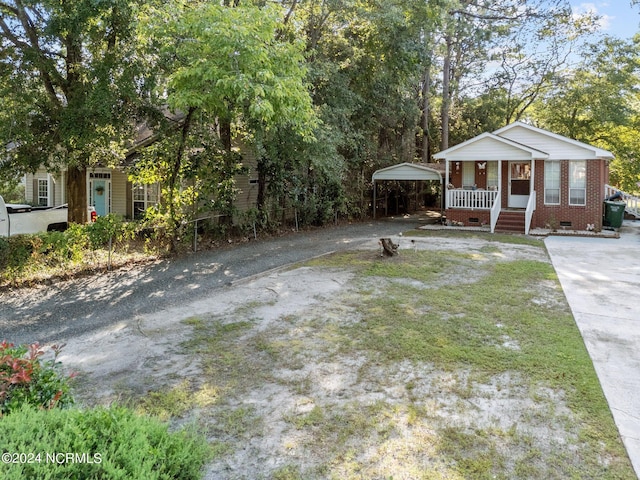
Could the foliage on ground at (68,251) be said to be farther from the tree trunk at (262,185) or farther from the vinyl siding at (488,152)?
the vinyl siding at (488,152)

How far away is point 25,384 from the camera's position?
270 cm

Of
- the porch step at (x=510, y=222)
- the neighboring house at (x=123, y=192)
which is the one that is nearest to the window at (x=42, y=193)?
the neighboring house at (x=123, y=192)

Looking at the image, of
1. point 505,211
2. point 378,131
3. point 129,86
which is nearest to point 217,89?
point 129,86

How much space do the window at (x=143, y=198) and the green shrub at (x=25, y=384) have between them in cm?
1334

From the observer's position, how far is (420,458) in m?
3.06

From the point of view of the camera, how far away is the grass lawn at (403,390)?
3.04m

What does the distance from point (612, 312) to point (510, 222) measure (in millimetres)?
10416

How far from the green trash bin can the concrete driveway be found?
3.37 m

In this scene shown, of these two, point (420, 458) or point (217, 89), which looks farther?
point (217, 89)

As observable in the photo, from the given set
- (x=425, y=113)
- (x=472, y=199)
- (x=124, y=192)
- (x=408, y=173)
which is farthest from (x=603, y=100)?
(x=124, y=192)

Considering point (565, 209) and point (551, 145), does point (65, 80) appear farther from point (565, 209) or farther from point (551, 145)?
point (565, 209)

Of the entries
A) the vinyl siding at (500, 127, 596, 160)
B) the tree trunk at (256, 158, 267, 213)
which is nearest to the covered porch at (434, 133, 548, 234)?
the vinyl siding at (500, 127, 596, 160)

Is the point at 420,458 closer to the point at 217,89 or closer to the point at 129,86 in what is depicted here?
the point at 217,89

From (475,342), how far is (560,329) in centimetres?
128
